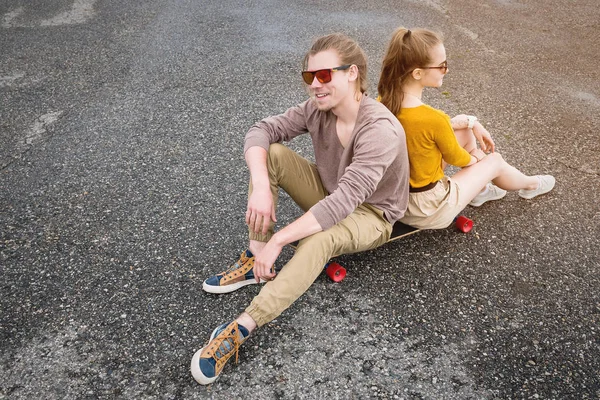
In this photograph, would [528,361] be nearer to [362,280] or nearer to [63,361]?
[362,280]

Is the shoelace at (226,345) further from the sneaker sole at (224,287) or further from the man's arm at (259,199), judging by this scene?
the man's arm at (259,199)

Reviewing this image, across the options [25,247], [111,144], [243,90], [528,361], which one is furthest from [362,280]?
[243,90]

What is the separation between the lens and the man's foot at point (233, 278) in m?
2.80

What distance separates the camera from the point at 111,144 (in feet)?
13.6

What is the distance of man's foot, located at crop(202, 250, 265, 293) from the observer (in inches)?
110

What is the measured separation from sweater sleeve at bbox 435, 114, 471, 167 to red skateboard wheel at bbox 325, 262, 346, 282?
0.88m

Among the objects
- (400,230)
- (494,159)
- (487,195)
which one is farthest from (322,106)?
(487,195)

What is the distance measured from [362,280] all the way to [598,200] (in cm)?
205

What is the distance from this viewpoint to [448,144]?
2678mm

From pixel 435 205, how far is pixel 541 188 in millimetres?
1251

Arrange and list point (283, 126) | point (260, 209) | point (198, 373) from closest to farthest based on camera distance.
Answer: point (198, 373)
point (260, 209)
point (283, 126)

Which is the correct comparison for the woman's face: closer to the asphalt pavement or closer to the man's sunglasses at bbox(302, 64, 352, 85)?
the man's sunglasses at bbox(302, 64, 352, 85)

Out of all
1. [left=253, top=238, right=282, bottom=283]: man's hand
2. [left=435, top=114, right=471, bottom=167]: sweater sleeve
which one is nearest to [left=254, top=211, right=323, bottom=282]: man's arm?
[left=253, top=238, right=282, bottom=283]: man's hand

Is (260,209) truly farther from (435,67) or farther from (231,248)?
(435,67)
